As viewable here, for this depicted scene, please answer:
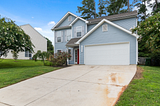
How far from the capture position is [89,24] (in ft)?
46.3

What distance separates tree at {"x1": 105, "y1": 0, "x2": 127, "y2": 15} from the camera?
23656 mm

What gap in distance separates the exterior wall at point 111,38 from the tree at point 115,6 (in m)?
15.6

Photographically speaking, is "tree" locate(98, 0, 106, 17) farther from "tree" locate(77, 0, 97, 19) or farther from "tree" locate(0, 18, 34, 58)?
"tree" locate(0, 18, 34, 58)

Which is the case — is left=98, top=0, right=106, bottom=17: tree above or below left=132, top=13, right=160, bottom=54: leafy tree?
above

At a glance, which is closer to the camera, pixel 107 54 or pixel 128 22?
pixel 107 54

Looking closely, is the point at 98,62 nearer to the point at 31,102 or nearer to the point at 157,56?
the point at 157,56

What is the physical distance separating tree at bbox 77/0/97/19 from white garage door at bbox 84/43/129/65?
16691 millimetres

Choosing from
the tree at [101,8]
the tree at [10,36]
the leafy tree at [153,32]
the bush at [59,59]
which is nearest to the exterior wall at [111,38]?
the leafy tree at [153,32]

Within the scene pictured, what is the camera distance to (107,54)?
1083 cm

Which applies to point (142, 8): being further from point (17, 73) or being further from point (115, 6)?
point (17, 73)

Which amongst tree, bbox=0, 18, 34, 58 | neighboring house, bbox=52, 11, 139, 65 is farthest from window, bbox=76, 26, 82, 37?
tree, bbox=0, 18, 34, 58

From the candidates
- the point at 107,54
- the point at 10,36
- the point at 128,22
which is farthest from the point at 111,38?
the point at 10,36

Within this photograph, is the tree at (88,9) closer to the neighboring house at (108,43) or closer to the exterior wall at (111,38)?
the neighboring house at (108,43)

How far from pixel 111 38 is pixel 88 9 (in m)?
17.6
